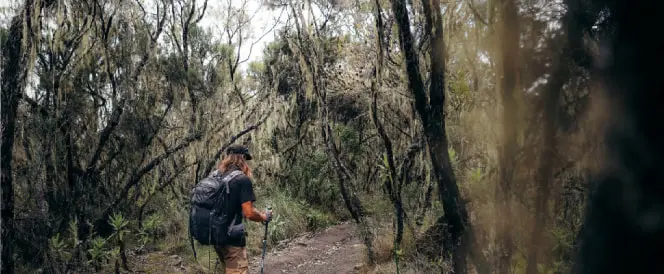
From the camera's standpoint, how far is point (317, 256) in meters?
8.68

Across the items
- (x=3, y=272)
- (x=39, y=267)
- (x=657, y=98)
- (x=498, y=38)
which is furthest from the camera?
(x=39, y=267)

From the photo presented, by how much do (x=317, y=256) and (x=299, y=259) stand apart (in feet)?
1.15

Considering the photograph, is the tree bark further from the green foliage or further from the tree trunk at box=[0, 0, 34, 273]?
the green foliage

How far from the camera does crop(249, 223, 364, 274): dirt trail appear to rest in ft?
25.8

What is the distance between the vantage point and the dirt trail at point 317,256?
7875mm

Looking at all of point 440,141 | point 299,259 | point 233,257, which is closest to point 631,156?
point 440,141

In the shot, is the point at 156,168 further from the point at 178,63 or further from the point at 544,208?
the point at 544,208

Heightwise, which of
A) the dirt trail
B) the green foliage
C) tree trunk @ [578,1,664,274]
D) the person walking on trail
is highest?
tree trunk @ [578,1,664,274]

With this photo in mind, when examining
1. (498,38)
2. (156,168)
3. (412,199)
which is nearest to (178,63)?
(156,168)

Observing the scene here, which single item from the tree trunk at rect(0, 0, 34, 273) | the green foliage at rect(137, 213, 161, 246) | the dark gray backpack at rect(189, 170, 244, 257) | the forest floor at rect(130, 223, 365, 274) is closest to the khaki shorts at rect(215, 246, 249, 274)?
the dark gray backpack at rect(189, 170, 244, 257)

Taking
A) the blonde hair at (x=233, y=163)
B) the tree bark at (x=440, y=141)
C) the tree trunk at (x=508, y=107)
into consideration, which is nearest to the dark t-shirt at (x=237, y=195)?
the blonde hair at (x=233, y=163)

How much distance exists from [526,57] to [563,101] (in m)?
0.21

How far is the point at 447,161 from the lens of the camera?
3.69 m

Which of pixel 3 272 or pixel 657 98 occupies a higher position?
pixel 657 98
